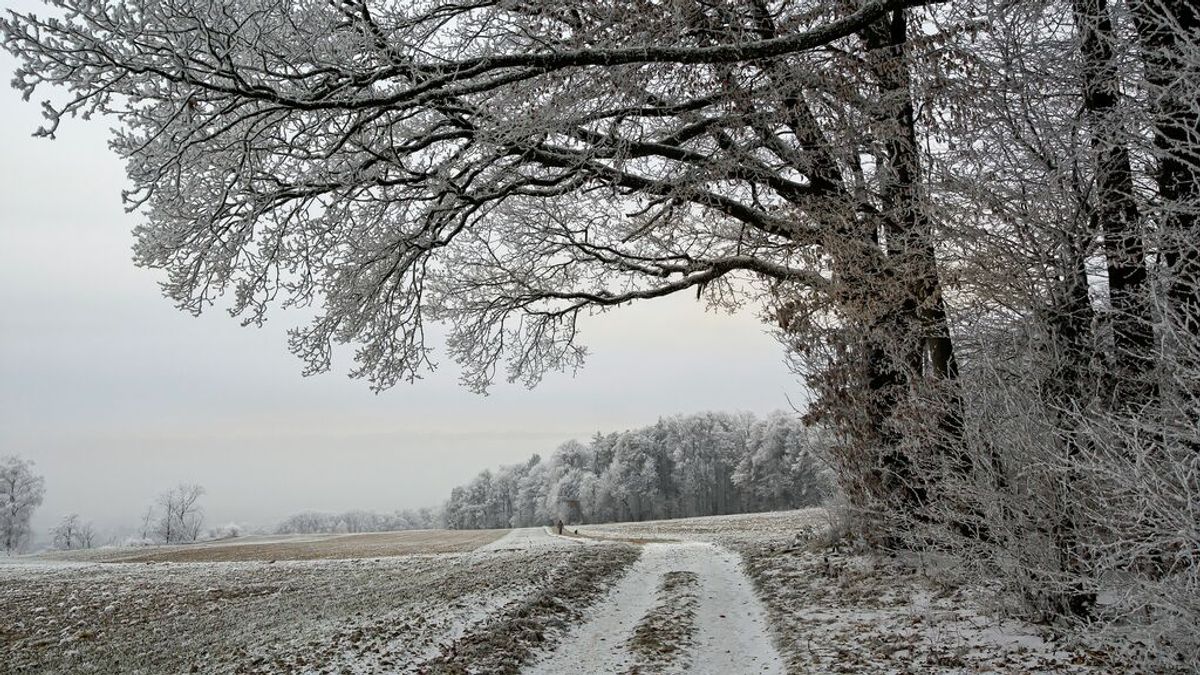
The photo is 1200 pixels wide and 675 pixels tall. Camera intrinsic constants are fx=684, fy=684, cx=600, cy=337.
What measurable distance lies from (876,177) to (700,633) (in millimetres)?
6483

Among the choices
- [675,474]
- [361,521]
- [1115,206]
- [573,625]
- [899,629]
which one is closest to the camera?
[1115,206]

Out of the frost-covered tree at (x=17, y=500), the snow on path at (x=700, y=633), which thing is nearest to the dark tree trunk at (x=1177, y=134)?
the snow on path at (x=700, y=633)

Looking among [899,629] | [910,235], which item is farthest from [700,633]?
[910,235]

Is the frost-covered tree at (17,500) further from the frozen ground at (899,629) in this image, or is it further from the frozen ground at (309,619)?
the frozen ground at (899,629)

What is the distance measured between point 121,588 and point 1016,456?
20530mm

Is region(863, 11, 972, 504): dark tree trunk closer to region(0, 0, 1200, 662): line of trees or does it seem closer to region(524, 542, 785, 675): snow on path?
region(0, 0, 1200, 662): line of trees

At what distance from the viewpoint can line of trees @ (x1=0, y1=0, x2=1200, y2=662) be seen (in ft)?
17.2

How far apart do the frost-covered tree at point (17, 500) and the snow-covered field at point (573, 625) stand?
5858cm

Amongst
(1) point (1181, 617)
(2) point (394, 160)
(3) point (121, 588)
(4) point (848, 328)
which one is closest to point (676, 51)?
(2) point (394, 160)

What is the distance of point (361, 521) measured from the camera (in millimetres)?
141750

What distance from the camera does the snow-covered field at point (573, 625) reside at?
6.88 meters

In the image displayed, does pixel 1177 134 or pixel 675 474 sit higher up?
pixel 1177 134

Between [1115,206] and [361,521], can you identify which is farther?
[361,521]

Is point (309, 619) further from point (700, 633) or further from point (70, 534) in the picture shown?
point (70, 534)
